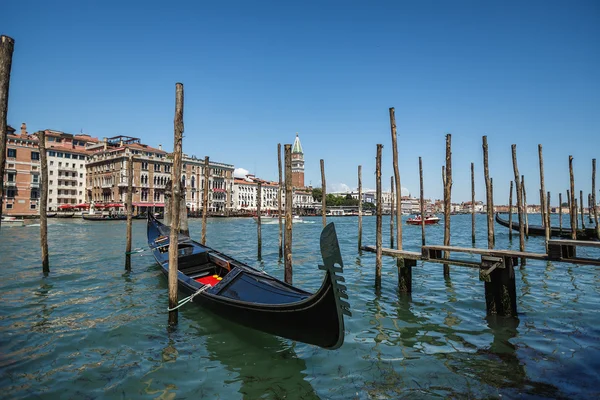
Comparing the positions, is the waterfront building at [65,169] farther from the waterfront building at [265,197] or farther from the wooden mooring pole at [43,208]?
the wooden mooring pole at [43,208]

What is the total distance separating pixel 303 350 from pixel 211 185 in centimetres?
5607

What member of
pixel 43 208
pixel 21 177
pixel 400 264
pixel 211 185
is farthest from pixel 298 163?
pixel 400 264

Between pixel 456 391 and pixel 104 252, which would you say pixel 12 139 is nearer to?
pixel 104 252

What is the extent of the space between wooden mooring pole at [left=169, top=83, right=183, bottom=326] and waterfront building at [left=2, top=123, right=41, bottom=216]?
43.5m

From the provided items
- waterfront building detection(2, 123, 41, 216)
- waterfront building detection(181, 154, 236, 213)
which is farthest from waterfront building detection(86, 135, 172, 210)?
waterfront building detection(2, 123, 41, 216)

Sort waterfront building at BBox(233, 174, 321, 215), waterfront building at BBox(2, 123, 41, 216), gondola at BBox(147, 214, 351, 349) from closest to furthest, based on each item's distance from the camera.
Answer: gondola at BBox(147, 214, 351, 349) < waterfront building at BBox(2, 123, 41, 216) < waterfront building at BBox(233, 174, 321, 215)

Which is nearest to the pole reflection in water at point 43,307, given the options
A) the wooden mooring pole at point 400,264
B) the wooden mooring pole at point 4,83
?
the wooden mooring pole at point 4,83

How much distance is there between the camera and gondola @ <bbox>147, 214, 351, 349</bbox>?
3324 millimetres

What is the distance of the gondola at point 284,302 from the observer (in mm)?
3324

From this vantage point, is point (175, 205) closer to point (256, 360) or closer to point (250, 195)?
point (256, 360)

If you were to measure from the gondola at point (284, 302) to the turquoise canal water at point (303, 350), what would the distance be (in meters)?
0.37

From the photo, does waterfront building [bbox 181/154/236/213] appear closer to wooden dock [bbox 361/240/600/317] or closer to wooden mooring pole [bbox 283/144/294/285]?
wooden mooring pole [bbox 283/144/294/285]

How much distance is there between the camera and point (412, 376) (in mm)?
3758

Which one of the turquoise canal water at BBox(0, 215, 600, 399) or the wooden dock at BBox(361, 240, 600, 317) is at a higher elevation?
the wooden dock at BBox(361, 240, 600, 317)
